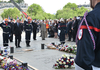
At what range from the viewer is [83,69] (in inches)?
74.2

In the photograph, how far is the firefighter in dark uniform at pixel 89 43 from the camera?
182 centimetres

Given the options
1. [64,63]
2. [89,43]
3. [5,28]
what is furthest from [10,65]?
[5,28]

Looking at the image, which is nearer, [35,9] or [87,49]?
[87,49]

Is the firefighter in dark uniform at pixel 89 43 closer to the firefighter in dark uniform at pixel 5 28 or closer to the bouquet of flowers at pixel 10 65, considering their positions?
the bouquet of flowers at pixel 10 65

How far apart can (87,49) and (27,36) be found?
38.6 ft

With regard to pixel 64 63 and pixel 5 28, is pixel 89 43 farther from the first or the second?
pixel 5 28

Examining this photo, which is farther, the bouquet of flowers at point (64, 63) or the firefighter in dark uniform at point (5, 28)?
the firefighter in dark uniform at point (5, 28)

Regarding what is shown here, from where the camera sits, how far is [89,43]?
1829mm

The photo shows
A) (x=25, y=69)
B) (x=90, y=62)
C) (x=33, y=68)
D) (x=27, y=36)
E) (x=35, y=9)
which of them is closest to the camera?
(x=90, y=62)

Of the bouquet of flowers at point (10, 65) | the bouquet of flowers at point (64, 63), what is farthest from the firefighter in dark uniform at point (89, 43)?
the bouquet of flowers at point (64, 63)

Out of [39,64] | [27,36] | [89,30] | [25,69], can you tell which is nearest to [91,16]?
[89,30]

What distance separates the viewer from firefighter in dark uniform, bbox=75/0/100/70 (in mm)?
1824

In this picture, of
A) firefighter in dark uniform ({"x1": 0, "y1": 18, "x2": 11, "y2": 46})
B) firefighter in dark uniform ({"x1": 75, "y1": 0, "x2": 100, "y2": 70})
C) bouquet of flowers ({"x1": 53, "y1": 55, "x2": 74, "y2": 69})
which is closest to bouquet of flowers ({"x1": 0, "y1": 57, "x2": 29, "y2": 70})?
bouquet of flowers ({"x1": 53, "y1": 55, "x2": 74, "y2": 69})

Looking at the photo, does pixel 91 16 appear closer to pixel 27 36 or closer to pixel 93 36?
pixel 93 36
